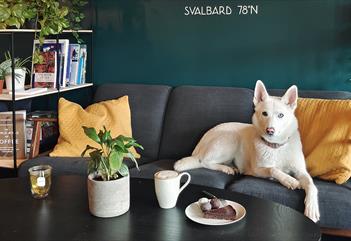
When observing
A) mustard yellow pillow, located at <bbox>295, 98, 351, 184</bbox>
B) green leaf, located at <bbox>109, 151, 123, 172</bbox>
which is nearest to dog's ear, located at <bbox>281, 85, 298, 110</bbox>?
mustard yellow pillow, located at <bbox>295, 98, 351, 184</bbox>

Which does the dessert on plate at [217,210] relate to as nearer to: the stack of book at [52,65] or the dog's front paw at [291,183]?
the dog's front paw at [291,183]

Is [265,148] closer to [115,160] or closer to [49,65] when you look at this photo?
[115,160]

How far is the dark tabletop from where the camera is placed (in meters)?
1.28

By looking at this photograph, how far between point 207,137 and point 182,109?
1.22 feet

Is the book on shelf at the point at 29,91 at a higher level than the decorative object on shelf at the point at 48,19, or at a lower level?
lower

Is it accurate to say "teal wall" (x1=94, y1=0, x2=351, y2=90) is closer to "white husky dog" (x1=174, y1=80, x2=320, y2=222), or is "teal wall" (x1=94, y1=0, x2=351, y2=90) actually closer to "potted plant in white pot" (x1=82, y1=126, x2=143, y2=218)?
"white husky dog" (x1=174, y1=80, x2=320, y2=222)

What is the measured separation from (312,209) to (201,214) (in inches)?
29.9

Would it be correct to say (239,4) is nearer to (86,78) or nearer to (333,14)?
(333,14)

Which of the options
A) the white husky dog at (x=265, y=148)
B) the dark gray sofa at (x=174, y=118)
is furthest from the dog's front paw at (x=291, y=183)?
the dark gray sofa at (x=174, y=118)

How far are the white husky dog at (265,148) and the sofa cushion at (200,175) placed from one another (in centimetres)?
7

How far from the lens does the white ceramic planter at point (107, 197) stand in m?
1.39

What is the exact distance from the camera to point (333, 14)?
2785 millimetres

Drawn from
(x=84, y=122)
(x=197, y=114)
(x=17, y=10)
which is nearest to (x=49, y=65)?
(x=84, y=122)

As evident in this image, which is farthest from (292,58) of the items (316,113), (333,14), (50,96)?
(50,96)
